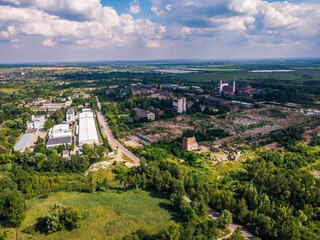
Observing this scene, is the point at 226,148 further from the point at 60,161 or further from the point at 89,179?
the point at 60,161

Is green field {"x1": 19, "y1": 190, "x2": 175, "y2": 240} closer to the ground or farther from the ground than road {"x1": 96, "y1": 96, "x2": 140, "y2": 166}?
closer to the ground

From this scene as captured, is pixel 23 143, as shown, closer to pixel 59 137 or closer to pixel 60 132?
pixel 59 137

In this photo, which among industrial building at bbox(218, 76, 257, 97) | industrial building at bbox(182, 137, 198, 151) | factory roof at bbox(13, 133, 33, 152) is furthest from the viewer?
industrial building at bbox(218, 76, 257, 97)

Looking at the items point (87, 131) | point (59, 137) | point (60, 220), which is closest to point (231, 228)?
point (60, 220)

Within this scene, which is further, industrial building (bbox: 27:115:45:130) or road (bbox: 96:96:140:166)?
industrial building (bbox: 27:115:45:130)

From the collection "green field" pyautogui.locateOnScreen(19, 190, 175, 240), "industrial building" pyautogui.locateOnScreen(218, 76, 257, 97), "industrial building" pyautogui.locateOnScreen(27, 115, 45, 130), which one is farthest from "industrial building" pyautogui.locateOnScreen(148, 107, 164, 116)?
"industrial building" pyautogui.locateOnScreen(218, 76, 257, 97)

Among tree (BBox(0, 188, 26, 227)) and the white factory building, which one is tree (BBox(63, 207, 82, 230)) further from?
the white factory building

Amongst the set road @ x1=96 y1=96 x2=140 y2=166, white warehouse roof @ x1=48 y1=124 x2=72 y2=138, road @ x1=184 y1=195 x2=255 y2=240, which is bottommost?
road @ x1=184 y1=195 x2=255 y2=240
